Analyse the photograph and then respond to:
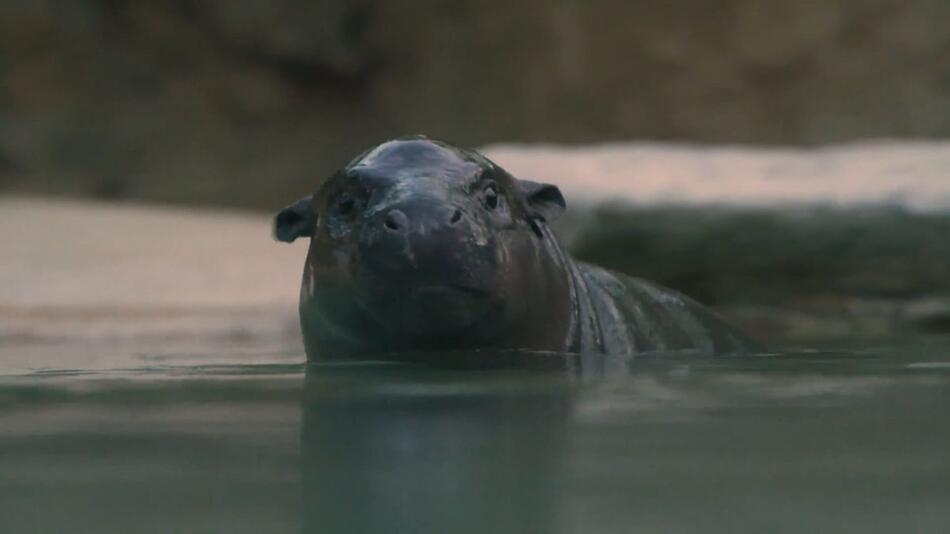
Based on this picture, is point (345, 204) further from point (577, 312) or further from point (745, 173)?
point (745, 173)

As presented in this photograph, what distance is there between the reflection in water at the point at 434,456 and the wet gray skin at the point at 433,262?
20.4 inches

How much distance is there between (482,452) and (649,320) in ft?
8.55

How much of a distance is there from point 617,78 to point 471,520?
11762mm

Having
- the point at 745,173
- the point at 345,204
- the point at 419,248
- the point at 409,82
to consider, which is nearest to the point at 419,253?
the point at 419,248

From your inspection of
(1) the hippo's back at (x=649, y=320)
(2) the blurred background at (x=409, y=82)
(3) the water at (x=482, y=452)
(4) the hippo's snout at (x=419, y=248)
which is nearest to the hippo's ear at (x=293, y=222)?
(4) the hippo's snout at (x=419, y=248)

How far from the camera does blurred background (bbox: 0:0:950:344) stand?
12367 millimetres

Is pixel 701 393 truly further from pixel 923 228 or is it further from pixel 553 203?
pixel 923 228

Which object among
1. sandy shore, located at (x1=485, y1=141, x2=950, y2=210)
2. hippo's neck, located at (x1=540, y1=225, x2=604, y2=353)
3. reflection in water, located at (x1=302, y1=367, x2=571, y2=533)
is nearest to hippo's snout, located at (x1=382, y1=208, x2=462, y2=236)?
reflection in water, located at (x1=302, y1=367, x2=571, y2=533)

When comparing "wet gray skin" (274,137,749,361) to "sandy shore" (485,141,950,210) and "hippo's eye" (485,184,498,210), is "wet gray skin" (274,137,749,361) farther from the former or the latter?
"sandy shore" (485,141,950,210)

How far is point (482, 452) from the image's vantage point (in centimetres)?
168

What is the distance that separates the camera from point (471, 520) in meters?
1.29

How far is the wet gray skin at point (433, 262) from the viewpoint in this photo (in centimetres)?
305

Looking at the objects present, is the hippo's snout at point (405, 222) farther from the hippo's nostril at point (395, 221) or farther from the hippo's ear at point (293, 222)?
the hippo's ear at point (293, 222)

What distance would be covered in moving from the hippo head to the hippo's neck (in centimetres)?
13
